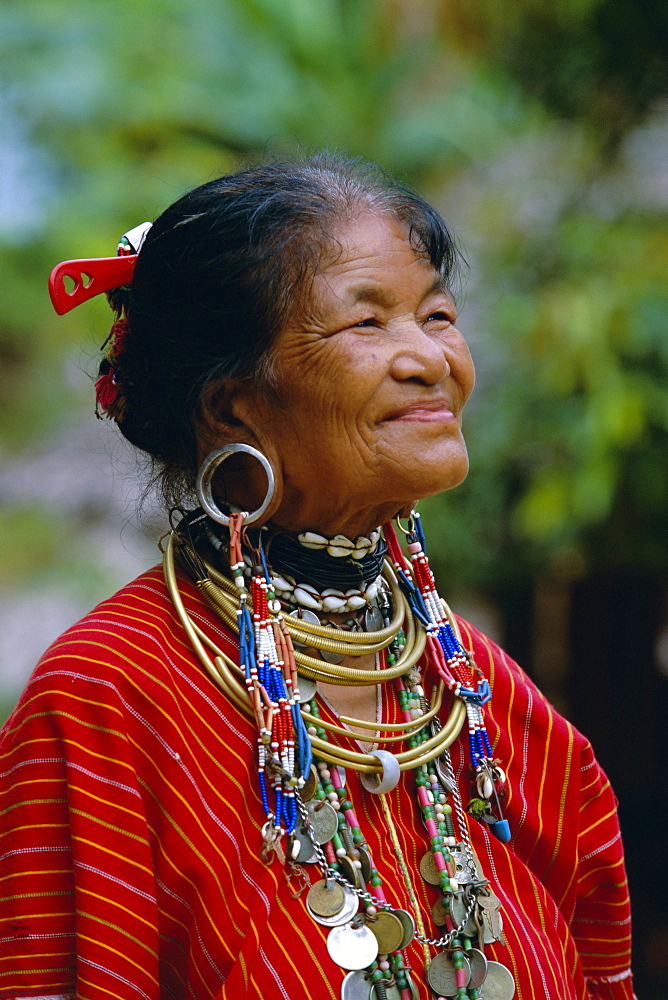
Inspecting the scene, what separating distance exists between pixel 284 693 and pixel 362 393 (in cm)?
49

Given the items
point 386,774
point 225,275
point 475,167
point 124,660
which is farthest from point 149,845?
point 475,167

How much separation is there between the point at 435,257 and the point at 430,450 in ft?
1.22

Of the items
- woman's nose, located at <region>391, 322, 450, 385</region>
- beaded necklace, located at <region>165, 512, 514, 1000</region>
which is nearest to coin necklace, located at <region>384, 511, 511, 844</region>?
beaded necklace, located at <region>165, 512, 514, 1000</region>

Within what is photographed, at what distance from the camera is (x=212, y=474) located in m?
1.70

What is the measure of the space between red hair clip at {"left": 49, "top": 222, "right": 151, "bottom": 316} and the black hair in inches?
1.2

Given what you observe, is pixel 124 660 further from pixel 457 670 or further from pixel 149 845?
pixel 457 670

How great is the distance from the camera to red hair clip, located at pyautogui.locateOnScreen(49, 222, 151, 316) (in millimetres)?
1734

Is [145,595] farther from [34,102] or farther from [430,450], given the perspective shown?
[34,102]

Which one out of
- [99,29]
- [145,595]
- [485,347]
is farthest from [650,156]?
[145,595]

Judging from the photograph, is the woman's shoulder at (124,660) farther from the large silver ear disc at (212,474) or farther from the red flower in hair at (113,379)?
the red flower in hair at (113,379)

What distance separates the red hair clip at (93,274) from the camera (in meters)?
1.73

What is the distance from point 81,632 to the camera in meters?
1.62

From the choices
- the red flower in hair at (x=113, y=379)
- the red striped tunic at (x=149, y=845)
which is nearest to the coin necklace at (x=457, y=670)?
the red striped tunic at (x=149, y=845)

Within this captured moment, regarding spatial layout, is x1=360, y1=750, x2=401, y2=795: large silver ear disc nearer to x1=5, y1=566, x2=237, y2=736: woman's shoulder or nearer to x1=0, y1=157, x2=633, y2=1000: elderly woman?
x1=0, y1=157, x2=633, y2=1000: elderly woman
